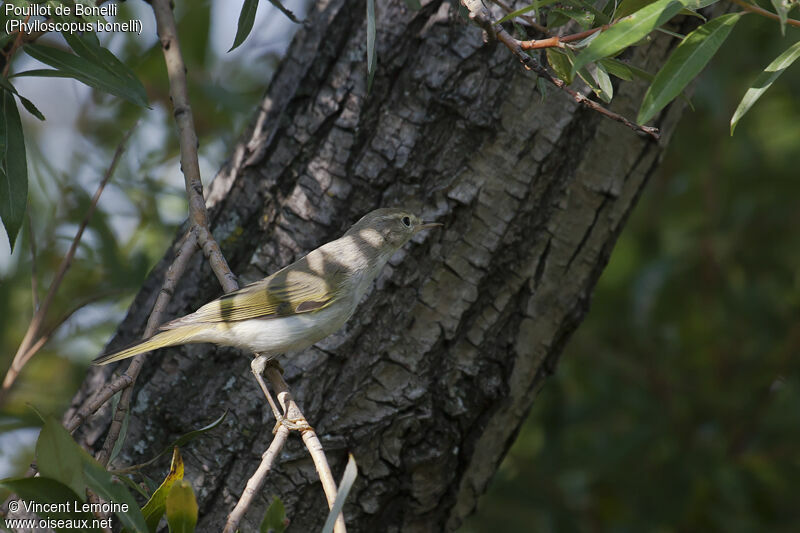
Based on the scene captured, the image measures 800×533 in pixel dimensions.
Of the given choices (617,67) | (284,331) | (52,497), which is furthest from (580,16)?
(52,497)

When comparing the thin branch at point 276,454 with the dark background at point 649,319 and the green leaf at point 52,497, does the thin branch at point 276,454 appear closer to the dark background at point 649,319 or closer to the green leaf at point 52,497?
the green leaf at point 52,497

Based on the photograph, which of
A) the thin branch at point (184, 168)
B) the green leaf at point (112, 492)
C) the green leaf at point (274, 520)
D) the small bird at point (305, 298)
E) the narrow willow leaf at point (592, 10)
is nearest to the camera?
the green leaf at point (274, 520)

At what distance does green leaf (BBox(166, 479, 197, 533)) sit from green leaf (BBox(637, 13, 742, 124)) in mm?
1345

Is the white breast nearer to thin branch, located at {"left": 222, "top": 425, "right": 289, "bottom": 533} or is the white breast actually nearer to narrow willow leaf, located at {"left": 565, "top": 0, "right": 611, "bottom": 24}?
thin branch, located at {"left": 222, "top": 425, "right": 289, "bottom": 533}

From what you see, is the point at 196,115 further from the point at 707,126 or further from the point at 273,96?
the point at 707,126

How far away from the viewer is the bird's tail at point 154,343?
7.84ft

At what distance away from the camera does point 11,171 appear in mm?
2189

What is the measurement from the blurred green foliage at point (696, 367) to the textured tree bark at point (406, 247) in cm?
151

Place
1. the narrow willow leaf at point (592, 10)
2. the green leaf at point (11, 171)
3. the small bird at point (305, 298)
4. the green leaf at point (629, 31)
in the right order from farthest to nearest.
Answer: the small bird at point (305, 298)
the green leaf at point (11, 171)
the narrow willow leaf at point (592, 10)
the green leaf at point (629, 31)

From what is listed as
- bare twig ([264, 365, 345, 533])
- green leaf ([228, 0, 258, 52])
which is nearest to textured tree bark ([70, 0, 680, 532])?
bare twig ([264, 365, 345, 533])

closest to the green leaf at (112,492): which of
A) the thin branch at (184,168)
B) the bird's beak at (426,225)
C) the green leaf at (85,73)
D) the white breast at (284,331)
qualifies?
the thin branch at (184,168)

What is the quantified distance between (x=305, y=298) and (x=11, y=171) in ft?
3.55

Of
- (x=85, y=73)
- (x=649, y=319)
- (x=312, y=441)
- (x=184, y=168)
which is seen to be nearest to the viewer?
(x=312, y=441)

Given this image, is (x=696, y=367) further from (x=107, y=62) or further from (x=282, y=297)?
(x=107, y=62)
